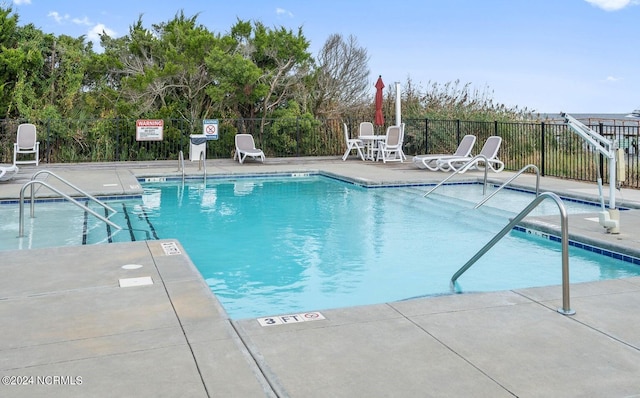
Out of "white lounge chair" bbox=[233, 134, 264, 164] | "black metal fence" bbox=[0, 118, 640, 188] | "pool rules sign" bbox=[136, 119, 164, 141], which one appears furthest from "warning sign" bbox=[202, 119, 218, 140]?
"pool rules sign" bbox=[136, 119, 164, 141]

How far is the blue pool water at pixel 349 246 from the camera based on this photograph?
18.0ft

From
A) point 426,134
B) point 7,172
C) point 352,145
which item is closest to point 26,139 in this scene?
point 7,172

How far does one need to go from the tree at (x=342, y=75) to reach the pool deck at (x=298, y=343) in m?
15.7

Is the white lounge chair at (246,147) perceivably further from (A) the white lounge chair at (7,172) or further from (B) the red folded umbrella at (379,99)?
(A) the white lounge chair at (7,172)

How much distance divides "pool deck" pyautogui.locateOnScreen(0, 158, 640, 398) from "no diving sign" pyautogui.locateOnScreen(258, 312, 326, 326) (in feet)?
0.08

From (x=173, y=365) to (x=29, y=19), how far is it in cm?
1852

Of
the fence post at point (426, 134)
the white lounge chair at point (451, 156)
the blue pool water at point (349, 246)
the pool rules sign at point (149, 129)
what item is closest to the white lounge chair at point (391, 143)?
the fence post at point (426, 134)

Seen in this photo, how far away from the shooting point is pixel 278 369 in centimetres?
309

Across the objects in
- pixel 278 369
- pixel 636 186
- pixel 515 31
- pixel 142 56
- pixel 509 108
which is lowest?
pixel 278 369

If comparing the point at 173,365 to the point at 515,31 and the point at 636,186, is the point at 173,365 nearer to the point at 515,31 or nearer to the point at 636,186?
the point at 636,186

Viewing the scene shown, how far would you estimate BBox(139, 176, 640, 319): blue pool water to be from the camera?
5488 millimetres

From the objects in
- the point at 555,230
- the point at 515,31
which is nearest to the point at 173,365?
the point at 555,230

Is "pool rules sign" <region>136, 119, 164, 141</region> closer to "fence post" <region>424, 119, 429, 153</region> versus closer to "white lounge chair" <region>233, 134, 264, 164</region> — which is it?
"white lounge chair" <region>233, 134, 264, 164</region>

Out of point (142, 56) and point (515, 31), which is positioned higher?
point (515, 31)
